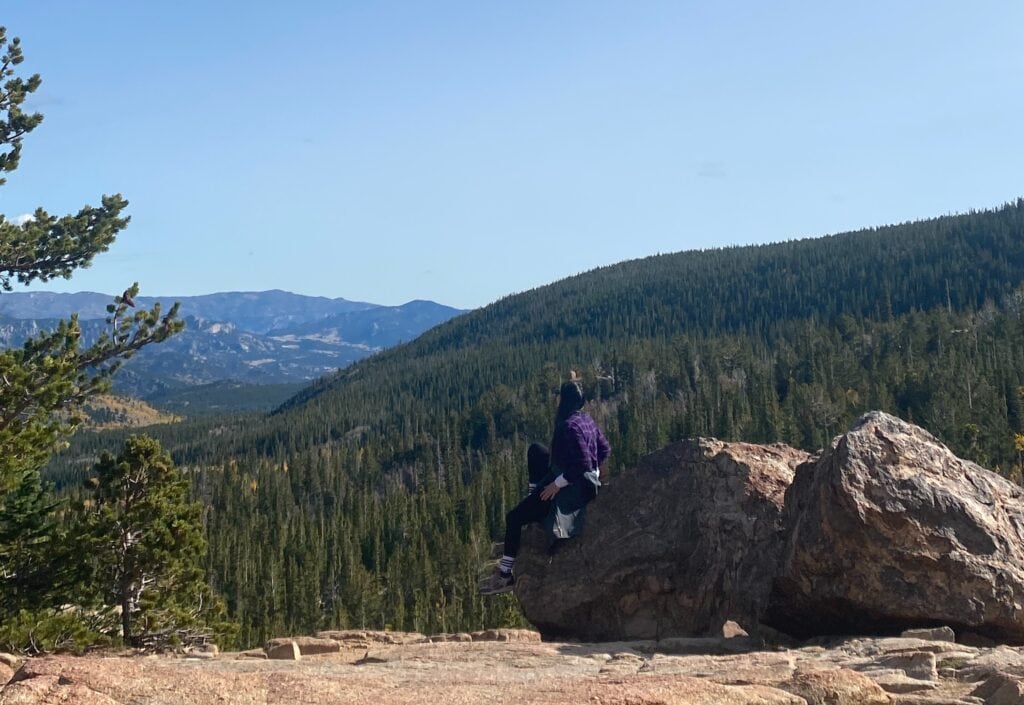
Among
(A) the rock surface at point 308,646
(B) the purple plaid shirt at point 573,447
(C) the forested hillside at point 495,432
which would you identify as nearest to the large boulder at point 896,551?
(B) the purple plaid shirt at point 573,447

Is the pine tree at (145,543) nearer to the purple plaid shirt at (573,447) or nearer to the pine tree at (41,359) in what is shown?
the pine tree at (41,359)

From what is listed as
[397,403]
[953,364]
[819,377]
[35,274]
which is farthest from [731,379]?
[35,274]

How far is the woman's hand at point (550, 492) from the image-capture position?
1644cm

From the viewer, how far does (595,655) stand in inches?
481

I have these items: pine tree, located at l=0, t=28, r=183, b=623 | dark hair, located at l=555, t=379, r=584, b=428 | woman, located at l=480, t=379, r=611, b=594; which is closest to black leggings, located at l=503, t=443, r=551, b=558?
woman, located at l=480, t=379, r=611, b=594

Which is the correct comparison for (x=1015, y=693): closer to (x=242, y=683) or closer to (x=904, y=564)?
(x=904, y=564)

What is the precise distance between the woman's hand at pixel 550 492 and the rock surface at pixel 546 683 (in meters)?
5.13

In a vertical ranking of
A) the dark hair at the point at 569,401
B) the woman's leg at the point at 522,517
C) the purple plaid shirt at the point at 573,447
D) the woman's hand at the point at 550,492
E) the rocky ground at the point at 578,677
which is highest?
the dark hair at the point at 569,401

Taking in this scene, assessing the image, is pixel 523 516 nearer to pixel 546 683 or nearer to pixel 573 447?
pixel 573 447

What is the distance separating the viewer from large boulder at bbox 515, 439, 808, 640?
1526 cm

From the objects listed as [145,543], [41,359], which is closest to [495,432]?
[145,543]

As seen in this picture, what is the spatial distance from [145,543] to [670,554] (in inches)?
529

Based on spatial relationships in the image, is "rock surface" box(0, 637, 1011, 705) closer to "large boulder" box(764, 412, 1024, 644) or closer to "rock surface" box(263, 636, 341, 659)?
"large boulder" box(764, 412, 1024, 644)

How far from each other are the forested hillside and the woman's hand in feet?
145
